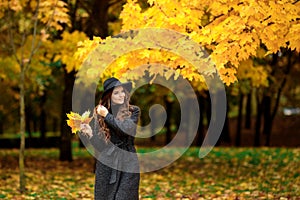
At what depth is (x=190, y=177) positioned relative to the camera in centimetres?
1398

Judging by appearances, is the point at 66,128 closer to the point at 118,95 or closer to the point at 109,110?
the point at 109,110

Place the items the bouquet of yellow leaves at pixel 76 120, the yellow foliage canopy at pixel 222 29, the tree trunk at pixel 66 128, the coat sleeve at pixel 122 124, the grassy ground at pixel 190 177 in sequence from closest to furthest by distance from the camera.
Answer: the coat sleeve at pixel 122 124, the bouquet of yellow leaves at pixel 76 120, the yellow foliage canopy at pixel 222 29, the grassy ground at pixel 190 177, the tree trunk at pixel 66 128

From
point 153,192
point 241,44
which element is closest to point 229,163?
point 153,192

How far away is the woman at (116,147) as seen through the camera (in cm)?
576

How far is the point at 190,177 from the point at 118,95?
8608mm

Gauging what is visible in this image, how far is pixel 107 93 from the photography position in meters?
5.80

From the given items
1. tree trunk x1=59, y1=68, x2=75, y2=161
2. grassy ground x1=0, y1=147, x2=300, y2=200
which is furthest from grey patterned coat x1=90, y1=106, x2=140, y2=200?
tree trunk x1=59, y1=68, x2=75, y2=161

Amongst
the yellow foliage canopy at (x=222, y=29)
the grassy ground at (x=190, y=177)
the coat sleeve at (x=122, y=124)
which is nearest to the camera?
the coat sleeve at (x=122, y=124)

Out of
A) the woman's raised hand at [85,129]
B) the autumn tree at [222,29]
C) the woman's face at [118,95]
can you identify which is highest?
the autumn tree at [222,29]

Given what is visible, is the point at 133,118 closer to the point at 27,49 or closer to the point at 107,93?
the point at 107,93

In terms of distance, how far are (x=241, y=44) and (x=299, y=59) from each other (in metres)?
15.8

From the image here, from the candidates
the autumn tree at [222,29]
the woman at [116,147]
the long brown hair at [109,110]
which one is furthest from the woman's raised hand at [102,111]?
the autumn tree at [222,29]

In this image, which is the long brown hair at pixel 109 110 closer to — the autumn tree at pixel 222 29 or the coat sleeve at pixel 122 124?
the coat sleeve at pixel 122 124

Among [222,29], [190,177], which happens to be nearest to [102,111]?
[222,29]
